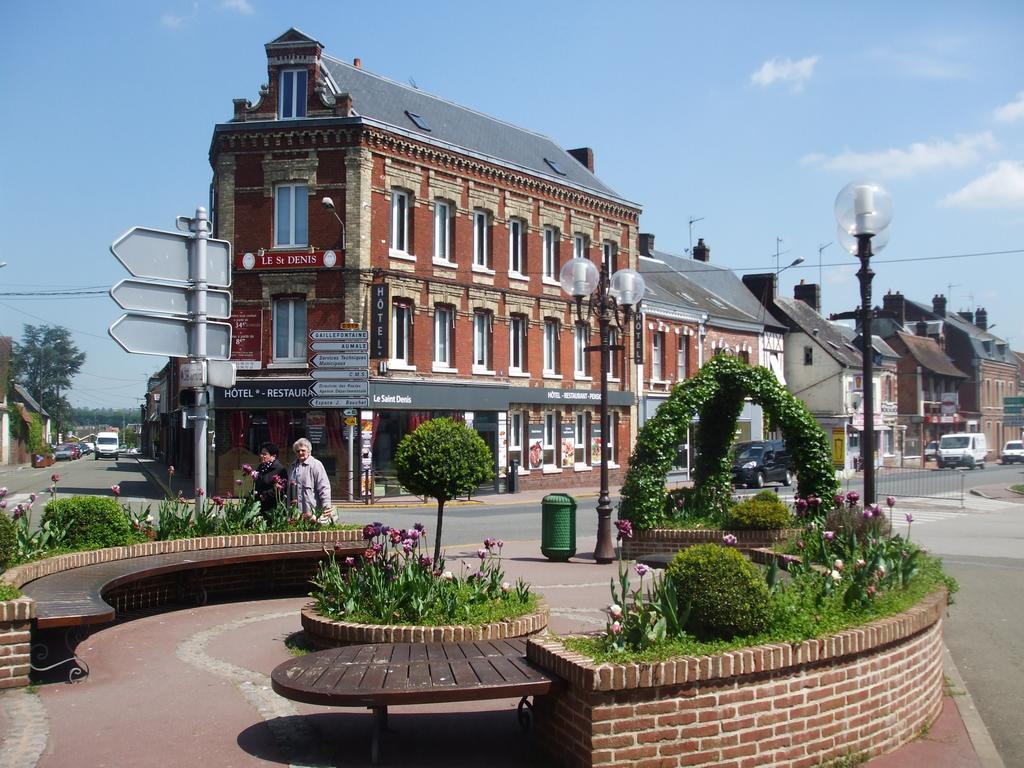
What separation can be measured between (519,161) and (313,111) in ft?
29.9

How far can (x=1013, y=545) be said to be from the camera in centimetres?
1841

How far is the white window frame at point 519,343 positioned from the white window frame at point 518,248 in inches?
58.6

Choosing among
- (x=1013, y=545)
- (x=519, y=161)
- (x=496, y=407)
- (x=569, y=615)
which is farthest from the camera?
(x=519, y=161)

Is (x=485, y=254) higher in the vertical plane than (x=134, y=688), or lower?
higher

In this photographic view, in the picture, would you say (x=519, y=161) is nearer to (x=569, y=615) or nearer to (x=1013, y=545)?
(x=1013, y=545)

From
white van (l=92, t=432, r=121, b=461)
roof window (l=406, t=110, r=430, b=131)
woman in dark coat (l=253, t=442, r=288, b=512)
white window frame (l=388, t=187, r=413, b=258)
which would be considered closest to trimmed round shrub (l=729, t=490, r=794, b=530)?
woman in dark coat (l=253, t=442, r=288, b=512)

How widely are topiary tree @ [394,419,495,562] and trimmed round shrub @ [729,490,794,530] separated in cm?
455

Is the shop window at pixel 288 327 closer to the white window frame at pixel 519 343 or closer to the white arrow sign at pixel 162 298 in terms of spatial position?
the white window frame at pixel 519 343

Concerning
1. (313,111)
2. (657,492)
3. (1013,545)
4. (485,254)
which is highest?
(313,111)

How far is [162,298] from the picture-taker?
30.0ft

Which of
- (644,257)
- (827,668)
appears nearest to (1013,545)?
(827,668)

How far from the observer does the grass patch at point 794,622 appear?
16.8 ft

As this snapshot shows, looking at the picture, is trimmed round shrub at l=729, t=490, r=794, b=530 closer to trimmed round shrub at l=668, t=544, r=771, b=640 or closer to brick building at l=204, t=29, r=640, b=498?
trimmed round shrub at l=668, t=544, r=771, b=640

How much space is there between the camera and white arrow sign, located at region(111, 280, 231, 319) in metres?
8.81
